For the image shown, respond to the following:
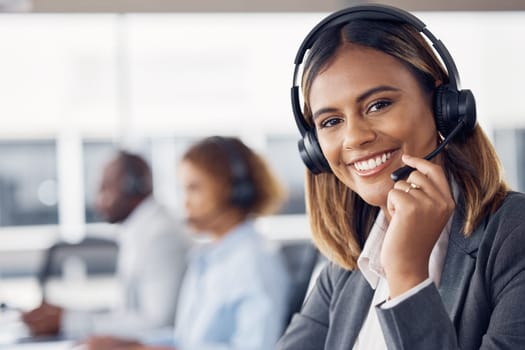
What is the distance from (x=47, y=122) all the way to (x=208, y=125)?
1533 mm

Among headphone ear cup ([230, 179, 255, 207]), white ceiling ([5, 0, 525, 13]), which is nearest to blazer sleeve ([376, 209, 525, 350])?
white ceiling ([5, 0, 525, 13])

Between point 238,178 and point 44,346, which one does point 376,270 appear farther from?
point 44,346

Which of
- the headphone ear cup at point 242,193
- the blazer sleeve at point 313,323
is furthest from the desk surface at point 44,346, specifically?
the blazer sleeve at point 313,323

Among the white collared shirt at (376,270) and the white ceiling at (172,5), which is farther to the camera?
the white ceiling at (172,5)

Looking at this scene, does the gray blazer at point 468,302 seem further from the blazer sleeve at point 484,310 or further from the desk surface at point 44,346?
the desk surface at point 44,346

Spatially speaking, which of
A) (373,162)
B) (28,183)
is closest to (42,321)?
(373,162)

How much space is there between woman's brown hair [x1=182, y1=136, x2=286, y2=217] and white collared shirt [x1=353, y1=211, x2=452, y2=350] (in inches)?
44.0

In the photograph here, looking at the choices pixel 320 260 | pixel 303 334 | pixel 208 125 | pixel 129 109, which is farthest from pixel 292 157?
pixel 303 334

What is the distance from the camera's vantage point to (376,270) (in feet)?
3.50

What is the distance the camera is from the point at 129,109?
4.86 metres

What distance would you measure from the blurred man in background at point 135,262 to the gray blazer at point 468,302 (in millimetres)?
1432

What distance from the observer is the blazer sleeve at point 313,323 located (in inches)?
45.6

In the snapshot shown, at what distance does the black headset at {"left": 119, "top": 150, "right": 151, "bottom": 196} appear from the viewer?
2803mm

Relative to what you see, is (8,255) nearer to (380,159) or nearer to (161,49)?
(161,49)
